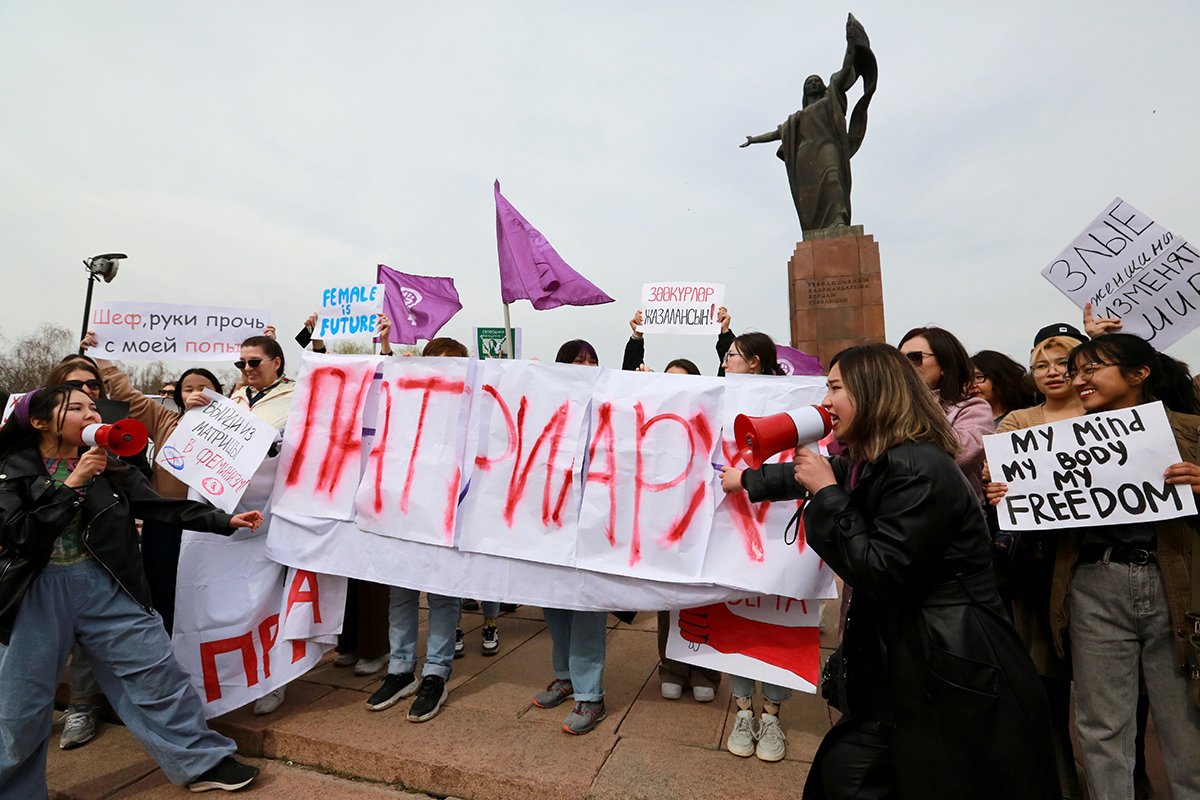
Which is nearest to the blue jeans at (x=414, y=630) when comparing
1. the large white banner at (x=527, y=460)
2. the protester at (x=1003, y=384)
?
the large white banner at (x=527, y=460)

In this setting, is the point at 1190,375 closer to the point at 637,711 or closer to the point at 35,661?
the point at 637,711

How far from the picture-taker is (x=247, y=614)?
3.37 m

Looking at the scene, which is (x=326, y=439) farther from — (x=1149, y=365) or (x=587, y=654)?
(x=1149, y=365)

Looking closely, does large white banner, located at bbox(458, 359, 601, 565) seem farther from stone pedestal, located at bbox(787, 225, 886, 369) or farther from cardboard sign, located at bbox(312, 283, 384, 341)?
stone pedestal, located at bbox(787, 225, 886, 369)

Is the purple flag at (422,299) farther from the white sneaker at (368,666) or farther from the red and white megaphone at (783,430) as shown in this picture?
the red and white megaphone at (783,430)

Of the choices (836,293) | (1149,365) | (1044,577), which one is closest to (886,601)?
(1044,577)

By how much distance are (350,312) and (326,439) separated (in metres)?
1.91

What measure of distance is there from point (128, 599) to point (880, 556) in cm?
303

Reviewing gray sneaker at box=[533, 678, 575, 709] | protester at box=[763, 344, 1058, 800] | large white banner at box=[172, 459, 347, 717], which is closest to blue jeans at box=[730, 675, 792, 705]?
gray sneaker at box=[533, 678, 575, 709]

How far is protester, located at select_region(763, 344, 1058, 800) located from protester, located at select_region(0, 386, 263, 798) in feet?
8.64

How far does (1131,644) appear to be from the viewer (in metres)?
2.25

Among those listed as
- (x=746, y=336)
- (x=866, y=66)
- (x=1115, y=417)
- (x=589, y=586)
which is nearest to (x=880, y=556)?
(x=1115, y=417)

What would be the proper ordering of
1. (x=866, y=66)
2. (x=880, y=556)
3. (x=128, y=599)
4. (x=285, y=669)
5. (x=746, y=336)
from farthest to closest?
(x=866, y=66) → (x=746, y=336) → (x=285, y=669) → (x=128, y=599) → (x=880, y=556)

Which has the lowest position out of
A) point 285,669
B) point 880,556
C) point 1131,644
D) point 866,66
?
point 285,669
